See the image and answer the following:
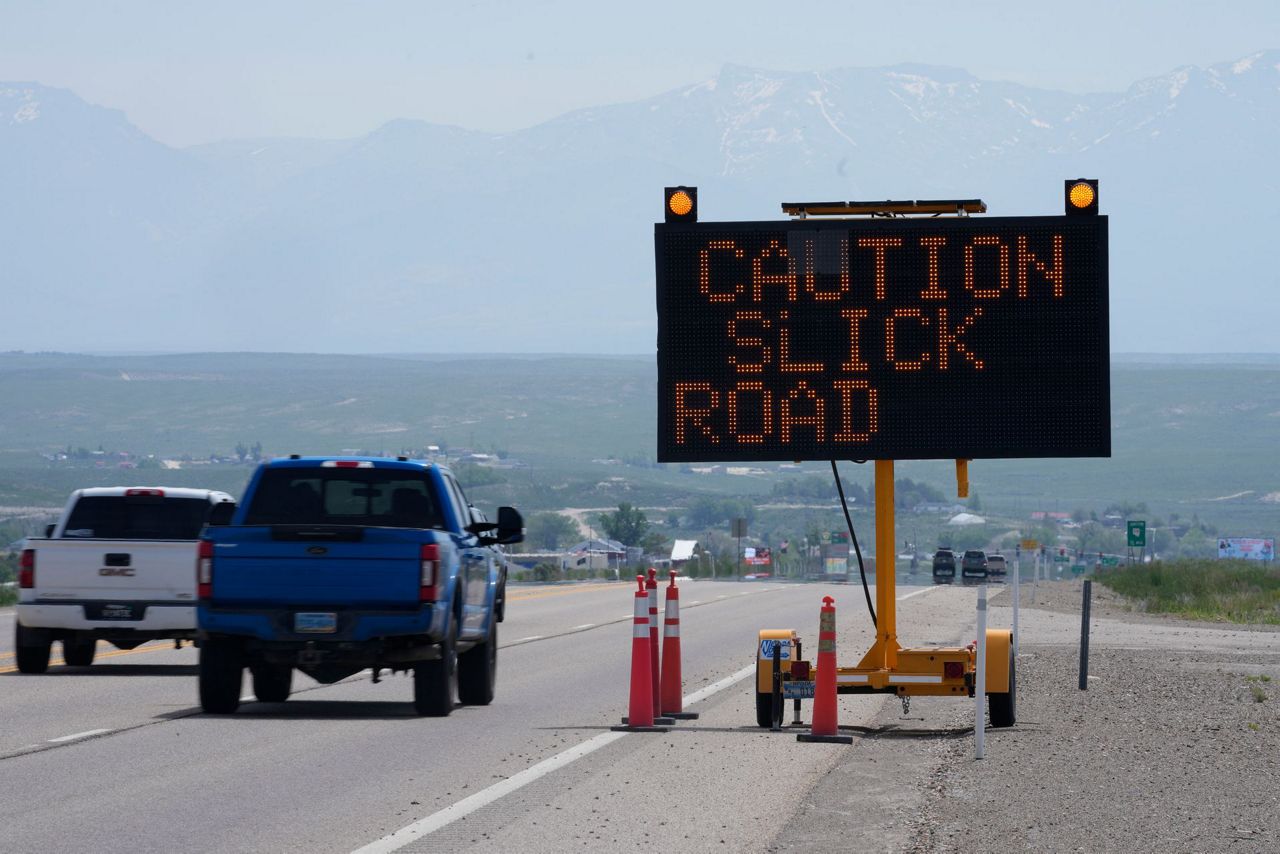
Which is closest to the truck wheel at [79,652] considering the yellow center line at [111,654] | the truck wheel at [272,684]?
the yellow center line at [111,654]

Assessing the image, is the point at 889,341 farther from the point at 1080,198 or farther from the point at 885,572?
the point at 1080,198

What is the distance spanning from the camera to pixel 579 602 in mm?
50094

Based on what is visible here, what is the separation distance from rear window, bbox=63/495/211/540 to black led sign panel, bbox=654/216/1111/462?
29.8 ft

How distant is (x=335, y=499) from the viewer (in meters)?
19.1

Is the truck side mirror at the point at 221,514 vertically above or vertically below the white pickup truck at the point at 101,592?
above

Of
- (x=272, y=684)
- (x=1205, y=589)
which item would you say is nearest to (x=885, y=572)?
(x=272, y=684)

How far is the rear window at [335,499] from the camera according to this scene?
18.8 m

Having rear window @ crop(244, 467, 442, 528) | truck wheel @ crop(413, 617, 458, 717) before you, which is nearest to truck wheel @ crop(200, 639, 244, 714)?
rear window @ crop(244, 467, 442, 528)

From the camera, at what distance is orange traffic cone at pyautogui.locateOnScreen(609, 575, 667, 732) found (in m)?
17.0

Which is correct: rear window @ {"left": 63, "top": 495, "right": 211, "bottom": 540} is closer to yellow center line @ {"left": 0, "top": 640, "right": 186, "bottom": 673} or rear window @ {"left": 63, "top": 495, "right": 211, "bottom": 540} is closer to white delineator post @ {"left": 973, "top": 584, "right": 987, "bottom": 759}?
yellow center line @ {"left": 0, "top": 640, "right": 186, "bottom": 673}

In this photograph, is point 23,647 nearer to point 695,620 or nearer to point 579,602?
point 695,620

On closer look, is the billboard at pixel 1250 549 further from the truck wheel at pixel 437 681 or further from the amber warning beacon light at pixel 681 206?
the amber warning beacon light at pixel 681 206

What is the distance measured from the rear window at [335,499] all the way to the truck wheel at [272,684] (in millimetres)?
1724

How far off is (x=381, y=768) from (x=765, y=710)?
4317 millimetres
